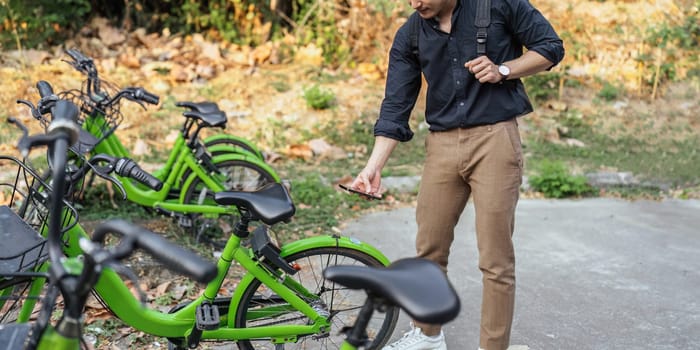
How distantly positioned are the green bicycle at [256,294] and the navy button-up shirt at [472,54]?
0.66 metres

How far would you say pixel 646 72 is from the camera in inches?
364

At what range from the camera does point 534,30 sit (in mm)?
3020

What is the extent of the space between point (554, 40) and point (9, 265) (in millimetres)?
2462

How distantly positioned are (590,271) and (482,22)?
98.4 inches

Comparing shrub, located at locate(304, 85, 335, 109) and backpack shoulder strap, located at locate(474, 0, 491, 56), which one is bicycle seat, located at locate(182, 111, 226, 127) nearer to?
backpack shoulder strap, located at locate(474, 0, 491, 56)

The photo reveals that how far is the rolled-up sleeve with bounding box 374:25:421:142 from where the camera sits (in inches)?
128

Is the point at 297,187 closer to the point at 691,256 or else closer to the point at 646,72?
the point at 691,256

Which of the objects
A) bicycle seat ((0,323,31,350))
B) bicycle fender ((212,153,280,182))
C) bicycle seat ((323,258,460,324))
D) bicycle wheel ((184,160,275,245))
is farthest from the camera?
bicycle fender ((212,153,280,182))

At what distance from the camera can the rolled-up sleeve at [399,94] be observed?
3.25 m

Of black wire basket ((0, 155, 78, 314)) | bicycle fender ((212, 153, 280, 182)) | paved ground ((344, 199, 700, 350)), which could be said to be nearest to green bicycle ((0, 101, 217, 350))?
black wire basket ((0, 155, 78, 314))

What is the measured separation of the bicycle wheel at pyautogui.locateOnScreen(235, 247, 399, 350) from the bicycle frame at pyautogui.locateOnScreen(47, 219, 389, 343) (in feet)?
0.11

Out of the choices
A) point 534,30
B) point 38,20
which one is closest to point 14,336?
point 534,30

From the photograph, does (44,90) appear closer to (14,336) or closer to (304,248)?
(304,248)

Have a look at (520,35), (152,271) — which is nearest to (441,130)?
(520,35)
